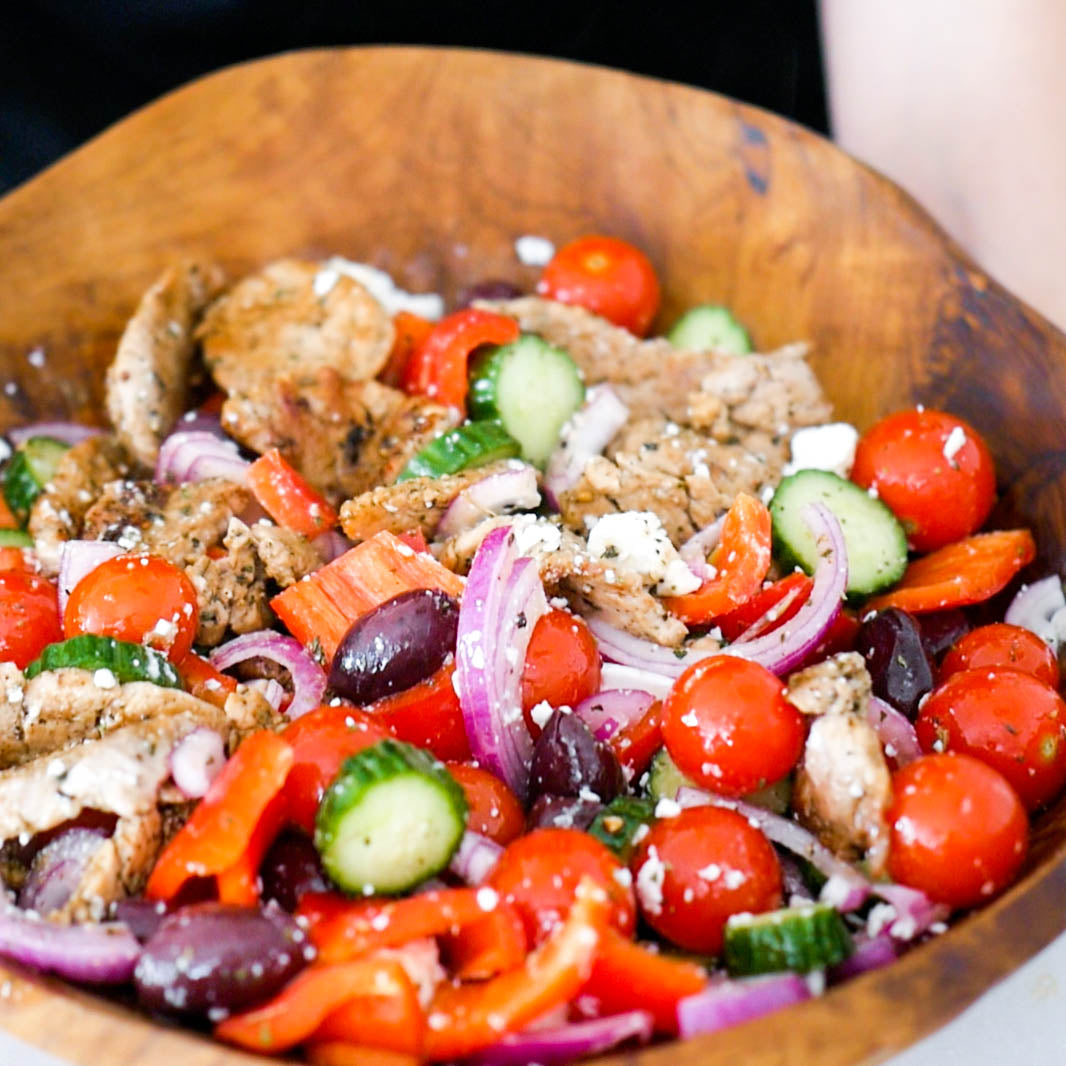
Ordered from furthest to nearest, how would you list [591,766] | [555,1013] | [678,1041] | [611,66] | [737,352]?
[611,66]
[737,352]
[591,766]
[555,1013]
[678,1041]

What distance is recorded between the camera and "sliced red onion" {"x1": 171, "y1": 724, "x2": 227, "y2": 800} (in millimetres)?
2221

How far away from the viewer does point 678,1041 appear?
180cm

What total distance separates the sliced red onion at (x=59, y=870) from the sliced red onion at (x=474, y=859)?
0.64m

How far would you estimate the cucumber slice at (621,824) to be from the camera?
7.41ft

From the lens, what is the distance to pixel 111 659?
243cm

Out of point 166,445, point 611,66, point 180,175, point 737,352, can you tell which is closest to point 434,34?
point 611,66

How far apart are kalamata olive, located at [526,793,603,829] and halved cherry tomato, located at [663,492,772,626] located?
23.0 inches

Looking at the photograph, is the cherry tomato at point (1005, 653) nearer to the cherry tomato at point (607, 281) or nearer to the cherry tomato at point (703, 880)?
the cherry tomato at point (703, 880)

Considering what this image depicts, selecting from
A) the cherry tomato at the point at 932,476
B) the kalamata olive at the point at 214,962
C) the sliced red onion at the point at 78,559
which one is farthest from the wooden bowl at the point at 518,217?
the kalamata olive at the point at 214,962

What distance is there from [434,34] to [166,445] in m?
2.08

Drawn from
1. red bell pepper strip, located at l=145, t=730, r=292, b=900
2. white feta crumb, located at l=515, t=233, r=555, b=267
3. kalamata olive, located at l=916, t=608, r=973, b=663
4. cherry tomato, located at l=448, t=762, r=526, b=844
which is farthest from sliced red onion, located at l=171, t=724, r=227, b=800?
white feta crumb, located at l=515, t=233, r=555, b=267

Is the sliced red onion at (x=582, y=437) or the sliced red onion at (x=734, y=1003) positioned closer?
the sliced red onion at (x=734, y=1003)

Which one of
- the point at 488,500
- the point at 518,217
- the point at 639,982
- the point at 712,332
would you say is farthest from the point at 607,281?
the point at 639,982

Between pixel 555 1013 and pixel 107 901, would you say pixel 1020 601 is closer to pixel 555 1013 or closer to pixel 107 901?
pixel 555 1013
